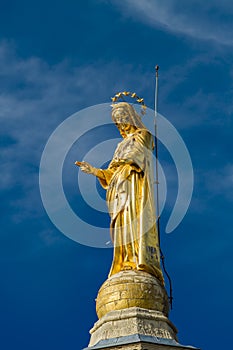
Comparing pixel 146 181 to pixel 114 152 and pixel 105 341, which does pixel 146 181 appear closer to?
pixel 114 152

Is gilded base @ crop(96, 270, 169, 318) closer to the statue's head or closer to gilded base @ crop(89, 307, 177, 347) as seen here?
gilded base @ crop(89, 307, 177, 347)

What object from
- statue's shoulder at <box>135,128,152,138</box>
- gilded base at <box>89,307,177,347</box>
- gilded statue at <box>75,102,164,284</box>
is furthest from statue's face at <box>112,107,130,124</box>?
gilded base at <box>89,307,177,347</box>

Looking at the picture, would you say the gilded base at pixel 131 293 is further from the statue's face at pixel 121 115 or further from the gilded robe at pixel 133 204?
the statue's face at pixel 121 115

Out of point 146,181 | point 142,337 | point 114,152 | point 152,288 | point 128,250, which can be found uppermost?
point 114,152

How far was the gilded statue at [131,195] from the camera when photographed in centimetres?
1950

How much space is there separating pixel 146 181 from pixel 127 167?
0.64 m

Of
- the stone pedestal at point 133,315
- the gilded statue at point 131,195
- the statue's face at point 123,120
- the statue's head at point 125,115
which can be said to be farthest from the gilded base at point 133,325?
the statue's head at point 125,115

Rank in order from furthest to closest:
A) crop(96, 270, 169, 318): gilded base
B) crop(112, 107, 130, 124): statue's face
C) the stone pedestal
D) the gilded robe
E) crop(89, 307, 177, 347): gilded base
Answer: crop(112, 107, 130, 124): statue's face
the gilded robe
crop(96, 270, 169, 318): gilded base
crop(89, 307, 177, 347): gilded base
the stone pedestal

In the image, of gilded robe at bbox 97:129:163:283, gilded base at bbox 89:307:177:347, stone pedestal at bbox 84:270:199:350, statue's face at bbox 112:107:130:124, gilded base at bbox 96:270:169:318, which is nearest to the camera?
stone pedestal at bbox 84:270:199:350

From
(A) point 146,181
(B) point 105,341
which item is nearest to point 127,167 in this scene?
(A) point 146,181

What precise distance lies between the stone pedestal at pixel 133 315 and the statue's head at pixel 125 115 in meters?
4.66

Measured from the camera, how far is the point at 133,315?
58.3 ft

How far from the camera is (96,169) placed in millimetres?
21516

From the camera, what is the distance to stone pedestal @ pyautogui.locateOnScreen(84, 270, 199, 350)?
56.3 ft
